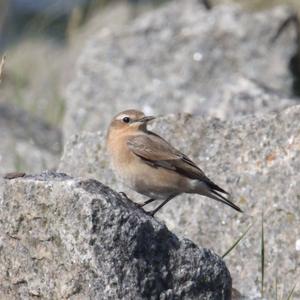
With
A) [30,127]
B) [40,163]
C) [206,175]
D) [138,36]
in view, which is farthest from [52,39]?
[206,175]

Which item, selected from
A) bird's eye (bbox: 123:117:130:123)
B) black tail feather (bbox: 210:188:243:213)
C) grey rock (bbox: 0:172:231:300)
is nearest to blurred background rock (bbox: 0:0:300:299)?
black tail feather (bbox: 210:188:243:213)

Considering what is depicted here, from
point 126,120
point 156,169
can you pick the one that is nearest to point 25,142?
point 126,120

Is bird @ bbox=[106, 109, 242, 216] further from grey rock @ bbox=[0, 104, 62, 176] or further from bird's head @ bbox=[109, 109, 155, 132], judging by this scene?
grey rock @ bbox=[0, 104, 62, 176]

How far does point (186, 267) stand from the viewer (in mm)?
6586

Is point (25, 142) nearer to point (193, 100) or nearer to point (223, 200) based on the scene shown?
point (193, 100)

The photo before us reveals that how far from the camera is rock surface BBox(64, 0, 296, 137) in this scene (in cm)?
1289

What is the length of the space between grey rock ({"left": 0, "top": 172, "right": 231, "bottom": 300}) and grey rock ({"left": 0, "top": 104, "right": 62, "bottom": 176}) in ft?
13.5

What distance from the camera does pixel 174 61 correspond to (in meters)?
13.6

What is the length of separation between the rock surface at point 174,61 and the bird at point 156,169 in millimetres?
3561

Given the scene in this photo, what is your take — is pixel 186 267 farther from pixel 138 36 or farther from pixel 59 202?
pixel 138 36

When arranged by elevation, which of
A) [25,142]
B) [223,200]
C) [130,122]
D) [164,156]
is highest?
[130,122]

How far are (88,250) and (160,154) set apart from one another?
273cm

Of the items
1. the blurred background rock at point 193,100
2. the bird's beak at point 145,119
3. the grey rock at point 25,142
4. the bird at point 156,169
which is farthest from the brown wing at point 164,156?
the grey rock at point 25,142

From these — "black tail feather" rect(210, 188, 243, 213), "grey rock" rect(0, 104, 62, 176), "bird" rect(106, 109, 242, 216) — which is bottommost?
"grey rock" rect(0, 104, 62, 176)
